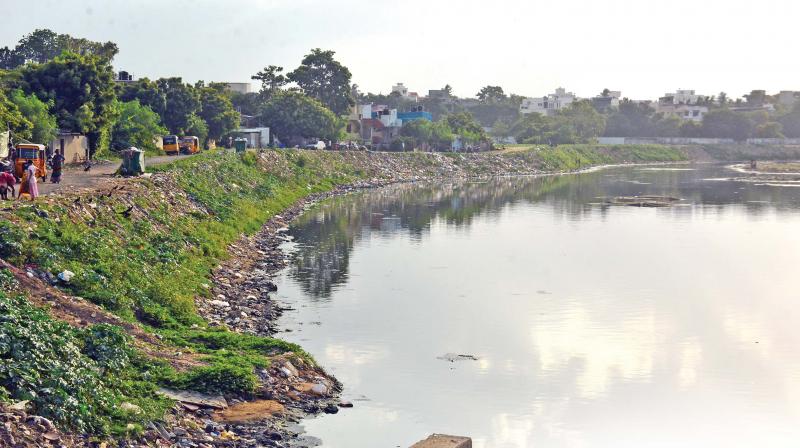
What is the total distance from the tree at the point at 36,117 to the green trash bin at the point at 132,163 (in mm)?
6431

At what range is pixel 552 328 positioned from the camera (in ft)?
99.5

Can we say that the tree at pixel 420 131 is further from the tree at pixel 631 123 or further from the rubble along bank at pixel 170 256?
the tree at pixel 631 123

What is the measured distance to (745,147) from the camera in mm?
177375

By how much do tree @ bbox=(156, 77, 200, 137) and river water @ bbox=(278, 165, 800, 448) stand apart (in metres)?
25.3

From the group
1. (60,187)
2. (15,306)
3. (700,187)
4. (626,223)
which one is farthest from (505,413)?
(700,187)

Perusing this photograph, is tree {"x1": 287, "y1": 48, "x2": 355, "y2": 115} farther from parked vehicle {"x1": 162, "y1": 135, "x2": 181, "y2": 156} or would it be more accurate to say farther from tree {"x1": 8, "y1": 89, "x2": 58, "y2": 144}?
tree {"x1": 8, "y1": 89, "x2": 58, "y2": 144}

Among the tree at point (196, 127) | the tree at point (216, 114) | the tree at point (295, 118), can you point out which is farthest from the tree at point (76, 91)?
the tree at point (295, 118)

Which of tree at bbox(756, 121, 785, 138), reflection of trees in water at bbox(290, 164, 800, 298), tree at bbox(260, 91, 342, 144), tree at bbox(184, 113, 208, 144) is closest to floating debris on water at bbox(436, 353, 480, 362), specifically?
reflection of trees in water at bbox(290, 164, 800, 298)

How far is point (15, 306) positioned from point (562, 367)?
13793mm

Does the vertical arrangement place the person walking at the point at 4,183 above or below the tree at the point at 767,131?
below

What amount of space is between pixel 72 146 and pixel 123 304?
33184 mm

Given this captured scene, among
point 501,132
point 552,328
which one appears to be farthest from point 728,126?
point 552,328

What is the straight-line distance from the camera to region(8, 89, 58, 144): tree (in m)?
51.0

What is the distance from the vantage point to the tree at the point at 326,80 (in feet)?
427
